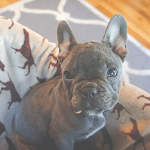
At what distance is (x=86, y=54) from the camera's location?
29.4 inches

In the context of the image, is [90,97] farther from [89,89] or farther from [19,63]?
[19,63]

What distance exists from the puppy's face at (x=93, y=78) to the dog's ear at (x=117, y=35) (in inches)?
2.9

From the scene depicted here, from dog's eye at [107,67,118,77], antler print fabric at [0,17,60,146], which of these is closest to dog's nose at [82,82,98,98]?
dog's eye at [107,67,118,77]

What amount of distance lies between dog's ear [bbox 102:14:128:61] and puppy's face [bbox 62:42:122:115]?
73mm

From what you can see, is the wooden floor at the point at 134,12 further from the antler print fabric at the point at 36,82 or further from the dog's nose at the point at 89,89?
the dog's nose at the point at 89,89

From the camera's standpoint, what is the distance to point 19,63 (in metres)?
1.10

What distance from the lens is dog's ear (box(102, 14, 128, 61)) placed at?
0.80 meters

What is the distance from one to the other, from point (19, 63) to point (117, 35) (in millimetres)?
628

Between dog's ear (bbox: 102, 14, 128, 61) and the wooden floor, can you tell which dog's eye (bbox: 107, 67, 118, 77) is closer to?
dog's ear (bbox: 102, 14, 128, 61)

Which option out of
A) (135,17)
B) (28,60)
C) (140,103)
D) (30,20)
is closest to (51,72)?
(28,60)

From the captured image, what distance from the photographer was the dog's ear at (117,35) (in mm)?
803

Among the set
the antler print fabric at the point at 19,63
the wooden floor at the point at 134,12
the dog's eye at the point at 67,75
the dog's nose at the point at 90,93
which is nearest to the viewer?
the dog's nose at the point at 90,93

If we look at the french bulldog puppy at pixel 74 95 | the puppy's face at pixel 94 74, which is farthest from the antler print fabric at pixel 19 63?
the puppy's face at pixel 94 74

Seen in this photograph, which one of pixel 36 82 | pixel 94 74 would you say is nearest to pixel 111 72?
pixel 94 74
